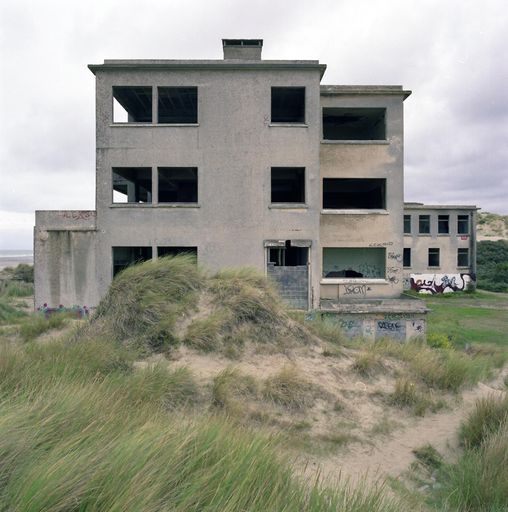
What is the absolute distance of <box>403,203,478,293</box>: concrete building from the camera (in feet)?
121

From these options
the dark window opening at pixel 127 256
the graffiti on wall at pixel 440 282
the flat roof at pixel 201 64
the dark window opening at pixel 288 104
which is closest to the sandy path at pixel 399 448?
the dark window opening at pixel 127 256

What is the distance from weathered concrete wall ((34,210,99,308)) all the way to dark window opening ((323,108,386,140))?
12638 mm

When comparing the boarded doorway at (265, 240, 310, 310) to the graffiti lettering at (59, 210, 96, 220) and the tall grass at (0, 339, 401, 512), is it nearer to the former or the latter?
the graffiti lettering at (59, 210, 96, 220)

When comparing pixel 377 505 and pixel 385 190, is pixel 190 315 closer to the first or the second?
pixel 377 505

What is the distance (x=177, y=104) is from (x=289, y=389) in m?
17.3

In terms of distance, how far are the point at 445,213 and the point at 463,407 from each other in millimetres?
32986

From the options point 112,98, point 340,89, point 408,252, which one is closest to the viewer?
point 112,98

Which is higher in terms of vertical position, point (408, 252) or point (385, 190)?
point (385, 190)

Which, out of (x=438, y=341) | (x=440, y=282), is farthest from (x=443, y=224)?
(x=438, y=341)

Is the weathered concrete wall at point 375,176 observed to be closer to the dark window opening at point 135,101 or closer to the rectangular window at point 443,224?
the dark window opening at point 135,101

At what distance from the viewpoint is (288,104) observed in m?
20.5

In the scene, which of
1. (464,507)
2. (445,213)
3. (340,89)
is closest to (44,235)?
(340,89)

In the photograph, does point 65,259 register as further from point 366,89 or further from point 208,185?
point 366,89

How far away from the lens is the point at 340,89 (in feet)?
63.1
